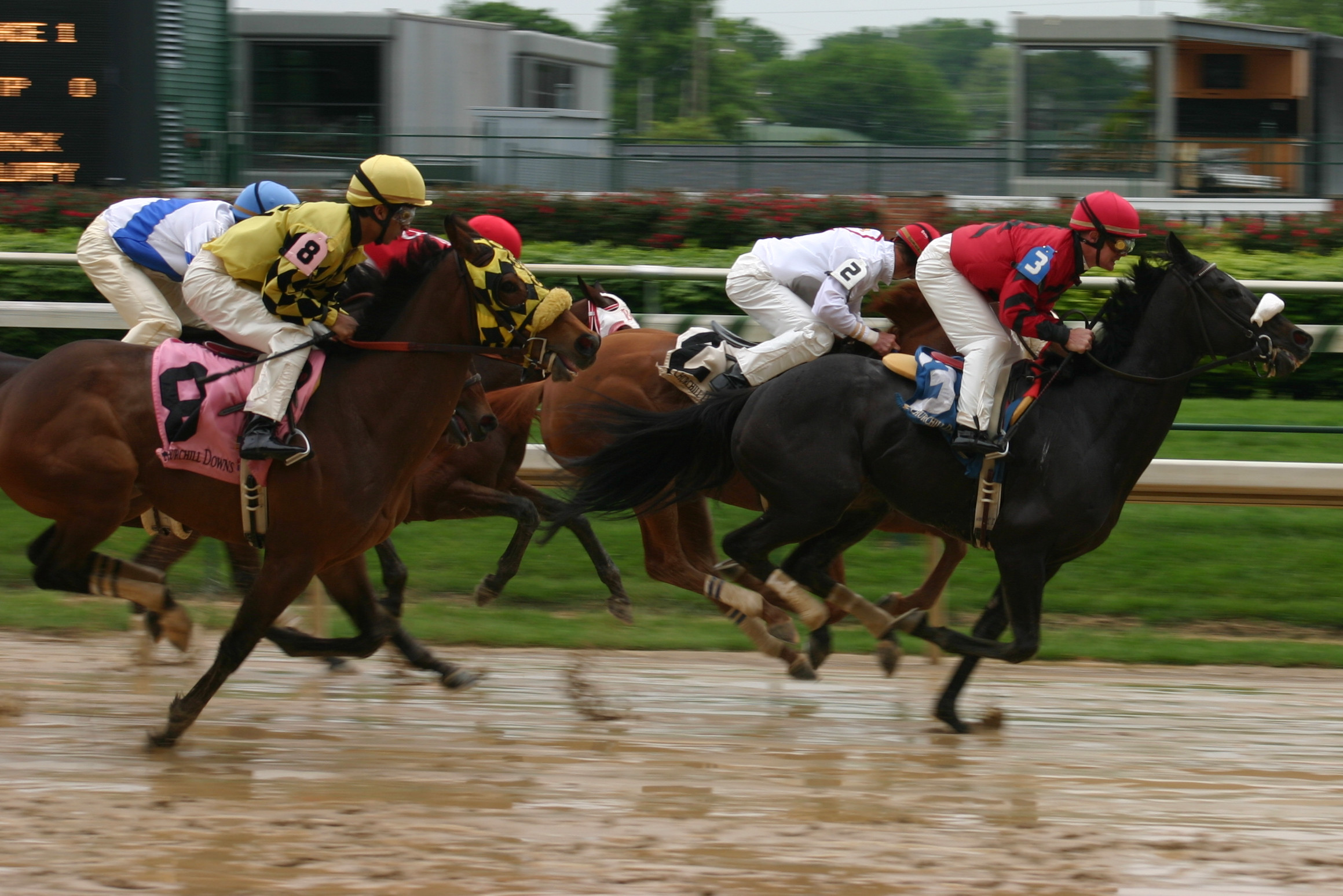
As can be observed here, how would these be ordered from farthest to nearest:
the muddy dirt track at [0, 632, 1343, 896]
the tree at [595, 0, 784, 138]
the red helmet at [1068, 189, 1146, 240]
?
1. the tree at [595, 0, 784, 138]
2. the red helmet at [1068, 189, 1146, 240]
3. the muddy dirt track at [0, 632, 1343, 896]

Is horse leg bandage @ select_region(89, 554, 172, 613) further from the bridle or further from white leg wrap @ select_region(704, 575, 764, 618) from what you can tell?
the bridle

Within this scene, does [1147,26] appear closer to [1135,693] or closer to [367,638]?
[1135,693]

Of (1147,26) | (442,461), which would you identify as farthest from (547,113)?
(442,461)

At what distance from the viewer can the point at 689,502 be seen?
21.4ft

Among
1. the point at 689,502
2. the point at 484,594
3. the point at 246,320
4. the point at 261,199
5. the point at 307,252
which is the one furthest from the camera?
the point at 484,594

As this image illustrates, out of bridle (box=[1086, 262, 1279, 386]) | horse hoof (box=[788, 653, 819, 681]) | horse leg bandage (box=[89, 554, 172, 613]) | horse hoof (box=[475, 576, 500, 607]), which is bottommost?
horse hoof (box=[788, 653, 819, 681])

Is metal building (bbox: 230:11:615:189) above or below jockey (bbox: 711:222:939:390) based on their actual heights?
above

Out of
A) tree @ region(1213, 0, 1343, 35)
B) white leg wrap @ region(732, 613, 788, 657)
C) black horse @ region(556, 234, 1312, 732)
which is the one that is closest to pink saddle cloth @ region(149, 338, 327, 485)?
black horse @ region(556, 234, 1312, 732)

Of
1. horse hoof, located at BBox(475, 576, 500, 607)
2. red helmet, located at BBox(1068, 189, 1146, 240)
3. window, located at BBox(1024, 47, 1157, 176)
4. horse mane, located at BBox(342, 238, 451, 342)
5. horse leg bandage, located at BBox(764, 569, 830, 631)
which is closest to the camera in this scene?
horse mane, located at BBox(342, 238, 451, 342)

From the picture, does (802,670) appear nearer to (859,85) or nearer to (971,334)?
(971,334)

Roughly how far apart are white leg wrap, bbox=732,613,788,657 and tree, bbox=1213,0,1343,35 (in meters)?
44.8

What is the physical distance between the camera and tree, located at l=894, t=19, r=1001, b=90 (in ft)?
300

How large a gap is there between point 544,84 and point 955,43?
262 ft

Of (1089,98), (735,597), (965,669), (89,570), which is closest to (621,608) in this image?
(735,597)
